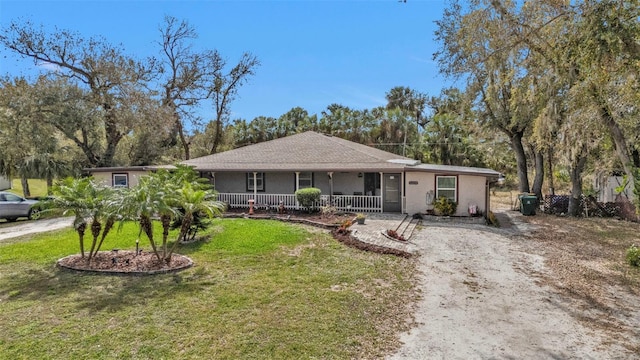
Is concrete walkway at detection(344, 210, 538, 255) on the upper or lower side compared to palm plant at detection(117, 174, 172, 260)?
lower

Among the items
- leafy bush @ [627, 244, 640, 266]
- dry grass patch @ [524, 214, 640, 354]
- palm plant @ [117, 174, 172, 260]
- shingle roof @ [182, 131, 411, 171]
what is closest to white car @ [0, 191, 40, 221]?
shingle roof @ [182, 131, 411, 171]

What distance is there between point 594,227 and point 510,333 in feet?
43.5

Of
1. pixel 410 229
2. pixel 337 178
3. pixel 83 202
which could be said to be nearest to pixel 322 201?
pixel 337 178

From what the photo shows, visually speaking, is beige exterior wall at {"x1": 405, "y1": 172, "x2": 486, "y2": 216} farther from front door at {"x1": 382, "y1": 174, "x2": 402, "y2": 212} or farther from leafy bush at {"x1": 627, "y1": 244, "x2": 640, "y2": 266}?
leafy bush at {"x1": 627, "y1": 244, "x2": 640, "y2": 266}

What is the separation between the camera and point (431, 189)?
16.3 meters

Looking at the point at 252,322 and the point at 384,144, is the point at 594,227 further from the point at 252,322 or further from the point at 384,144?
the point at 384,144

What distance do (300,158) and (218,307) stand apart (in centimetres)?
1293

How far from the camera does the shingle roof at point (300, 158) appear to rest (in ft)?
54.6

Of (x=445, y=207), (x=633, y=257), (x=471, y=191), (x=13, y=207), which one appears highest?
(x=471, y=191)

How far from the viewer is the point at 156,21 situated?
28.5m

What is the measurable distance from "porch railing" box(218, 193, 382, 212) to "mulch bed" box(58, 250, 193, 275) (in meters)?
7.72

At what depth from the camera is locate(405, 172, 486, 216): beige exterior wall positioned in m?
16.0

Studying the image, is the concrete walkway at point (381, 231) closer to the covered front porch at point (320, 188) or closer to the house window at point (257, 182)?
the covered front porch at point (320, 188)

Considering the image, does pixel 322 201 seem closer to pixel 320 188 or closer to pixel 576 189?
pixel 320 188
